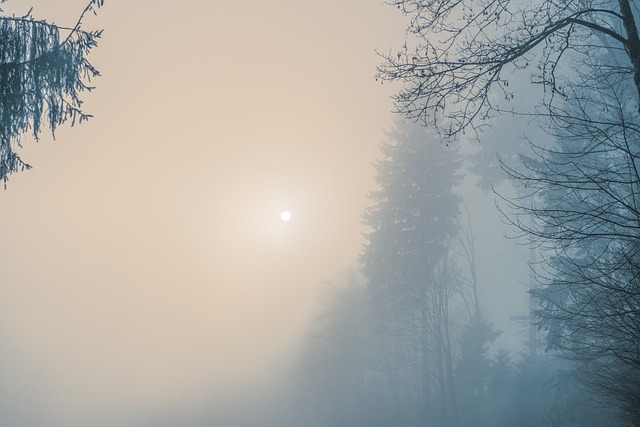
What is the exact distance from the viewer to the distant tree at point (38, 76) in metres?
6.23

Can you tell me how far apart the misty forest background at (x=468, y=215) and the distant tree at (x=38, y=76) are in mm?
22

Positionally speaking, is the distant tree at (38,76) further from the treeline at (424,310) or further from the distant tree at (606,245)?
the treeline at (424,310)

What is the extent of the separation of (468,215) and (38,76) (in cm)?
2718

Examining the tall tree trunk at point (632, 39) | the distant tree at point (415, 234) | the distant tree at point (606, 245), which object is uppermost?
the distant tree at point (415, 234)

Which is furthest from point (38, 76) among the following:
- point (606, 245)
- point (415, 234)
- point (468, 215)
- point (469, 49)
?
point (468, 215)

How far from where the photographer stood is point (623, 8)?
4.30 meters

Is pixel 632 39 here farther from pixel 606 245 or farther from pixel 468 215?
pixel 468 215

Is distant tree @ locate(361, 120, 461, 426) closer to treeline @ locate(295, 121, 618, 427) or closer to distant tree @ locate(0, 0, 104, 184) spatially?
treeline @ locate(295, 121, 618, 427)

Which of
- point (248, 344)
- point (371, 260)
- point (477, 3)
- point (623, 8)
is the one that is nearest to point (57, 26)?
point (477, 3)

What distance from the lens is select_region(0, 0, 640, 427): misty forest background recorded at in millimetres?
4793

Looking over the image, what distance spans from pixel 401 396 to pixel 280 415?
50.9ft

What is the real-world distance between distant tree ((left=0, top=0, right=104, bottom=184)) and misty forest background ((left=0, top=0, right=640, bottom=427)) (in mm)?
22

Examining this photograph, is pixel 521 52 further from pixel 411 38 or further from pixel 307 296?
pixel 307 296

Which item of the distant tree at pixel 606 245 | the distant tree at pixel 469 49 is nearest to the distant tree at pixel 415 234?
the distant tree at pixel 606 245
